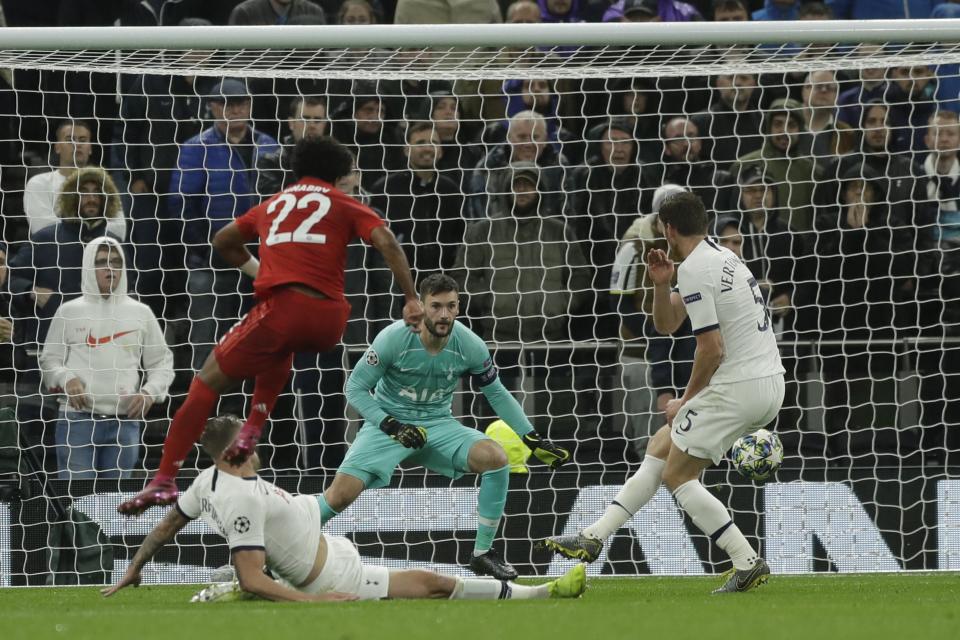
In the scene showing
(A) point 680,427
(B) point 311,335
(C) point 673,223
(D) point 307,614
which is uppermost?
(C) point 673,223

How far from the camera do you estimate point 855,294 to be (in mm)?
11477

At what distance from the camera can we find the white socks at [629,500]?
7.96m

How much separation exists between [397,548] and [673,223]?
349 cm

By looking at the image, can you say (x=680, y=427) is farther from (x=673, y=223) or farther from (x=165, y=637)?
(x=165, y=637)

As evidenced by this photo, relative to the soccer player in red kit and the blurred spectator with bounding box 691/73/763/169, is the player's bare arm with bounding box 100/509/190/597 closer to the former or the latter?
the soccer player in red kit

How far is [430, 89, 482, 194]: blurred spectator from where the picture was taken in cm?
1142

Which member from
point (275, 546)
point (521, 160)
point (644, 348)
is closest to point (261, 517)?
point (275, 546)

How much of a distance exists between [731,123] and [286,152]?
144 inches

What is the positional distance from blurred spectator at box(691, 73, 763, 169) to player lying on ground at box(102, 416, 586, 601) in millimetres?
5336

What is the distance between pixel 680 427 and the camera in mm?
7863

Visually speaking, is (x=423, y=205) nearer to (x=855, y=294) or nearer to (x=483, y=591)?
(x=855, y=294)

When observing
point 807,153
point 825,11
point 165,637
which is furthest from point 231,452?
point 825,11

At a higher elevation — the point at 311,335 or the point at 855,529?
the point at 311,335

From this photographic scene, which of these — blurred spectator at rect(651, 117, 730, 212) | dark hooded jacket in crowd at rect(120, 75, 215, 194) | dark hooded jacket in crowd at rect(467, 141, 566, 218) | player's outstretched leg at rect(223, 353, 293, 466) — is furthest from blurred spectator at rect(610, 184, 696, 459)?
player's outstretched leg at rect(223, 353, 293, 466)
